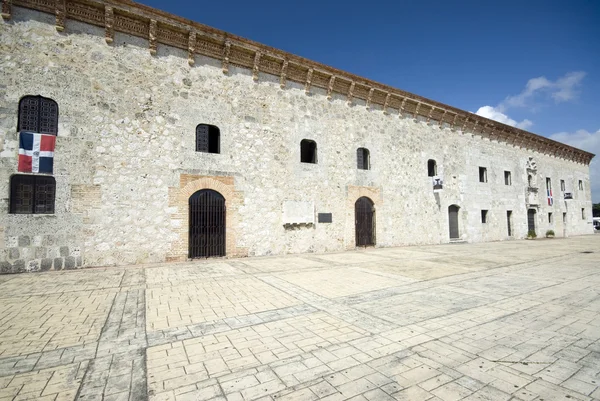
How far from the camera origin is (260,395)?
2.30 meters

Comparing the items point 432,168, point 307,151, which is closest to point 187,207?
point 307,151

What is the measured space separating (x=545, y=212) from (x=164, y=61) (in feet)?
95.5

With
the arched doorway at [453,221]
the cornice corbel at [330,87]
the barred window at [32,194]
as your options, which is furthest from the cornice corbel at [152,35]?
the arched doorway at [453,221]

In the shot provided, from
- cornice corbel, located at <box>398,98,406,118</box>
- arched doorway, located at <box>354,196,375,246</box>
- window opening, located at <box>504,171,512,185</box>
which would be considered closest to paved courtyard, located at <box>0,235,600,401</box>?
arched doorway, located at <box>354,196,375,246</box>

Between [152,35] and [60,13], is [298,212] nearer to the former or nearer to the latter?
[152,35]

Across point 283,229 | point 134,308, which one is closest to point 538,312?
point 134,308

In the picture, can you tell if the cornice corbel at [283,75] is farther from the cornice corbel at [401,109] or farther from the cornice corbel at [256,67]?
the cornice corbel at [401,109]

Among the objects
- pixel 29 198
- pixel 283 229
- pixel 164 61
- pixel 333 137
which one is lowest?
pixel 283 229

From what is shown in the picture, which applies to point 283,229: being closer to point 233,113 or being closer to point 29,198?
point 233,113

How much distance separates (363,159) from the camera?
566 inches

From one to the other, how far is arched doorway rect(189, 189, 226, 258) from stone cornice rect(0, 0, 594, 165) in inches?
192

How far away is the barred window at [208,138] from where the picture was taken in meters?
10.3

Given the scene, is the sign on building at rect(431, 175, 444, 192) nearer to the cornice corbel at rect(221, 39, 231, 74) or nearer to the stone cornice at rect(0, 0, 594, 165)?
the stone cornice at rect(0, 0, 594, 165)

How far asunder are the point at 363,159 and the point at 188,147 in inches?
333
